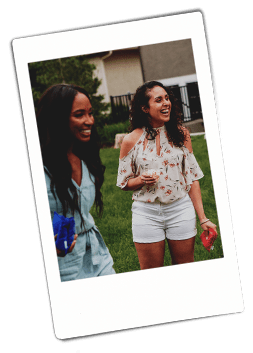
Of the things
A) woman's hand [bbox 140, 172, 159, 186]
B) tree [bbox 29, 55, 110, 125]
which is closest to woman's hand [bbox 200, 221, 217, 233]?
woman's hand [bbox 140, 172, 159, 186]

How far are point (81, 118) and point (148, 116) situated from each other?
1.42 ft

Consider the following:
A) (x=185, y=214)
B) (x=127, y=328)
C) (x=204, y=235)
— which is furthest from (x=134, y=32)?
(x=127, y=328)

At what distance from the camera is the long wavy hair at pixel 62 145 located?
6.52 ft

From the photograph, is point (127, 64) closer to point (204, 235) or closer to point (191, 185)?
point (191, 185)

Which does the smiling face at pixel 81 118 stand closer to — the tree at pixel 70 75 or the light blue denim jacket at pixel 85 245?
the light blue denim jacket at pixel 85 245

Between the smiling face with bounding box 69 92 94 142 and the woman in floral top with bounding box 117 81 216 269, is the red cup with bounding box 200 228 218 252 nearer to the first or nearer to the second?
the woman in floral top with bounding box 117 81 216 269

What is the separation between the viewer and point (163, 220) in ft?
7.13

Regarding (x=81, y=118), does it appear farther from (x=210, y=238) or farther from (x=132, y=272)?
(x=210, y=238)

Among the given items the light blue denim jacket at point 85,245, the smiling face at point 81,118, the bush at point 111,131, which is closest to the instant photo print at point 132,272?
the light blue denim jacket at point 85,245

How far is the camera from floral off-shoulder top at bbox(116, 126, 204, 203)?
2.15 m

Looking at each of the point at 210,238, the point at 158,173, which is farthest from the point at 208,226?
the point at 158,173

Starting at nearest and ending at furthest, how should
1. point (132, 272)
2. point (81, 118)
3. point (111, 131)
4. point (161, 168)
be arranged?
point (81, 118) → point (161, 168) → point (132, 272) → point (111, 131)

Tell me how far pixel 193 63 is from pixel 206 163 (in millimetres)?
678

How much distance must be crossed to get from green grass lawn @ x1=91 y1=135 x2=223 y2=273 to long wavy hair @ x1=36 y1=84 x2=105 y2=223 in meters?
0.19
